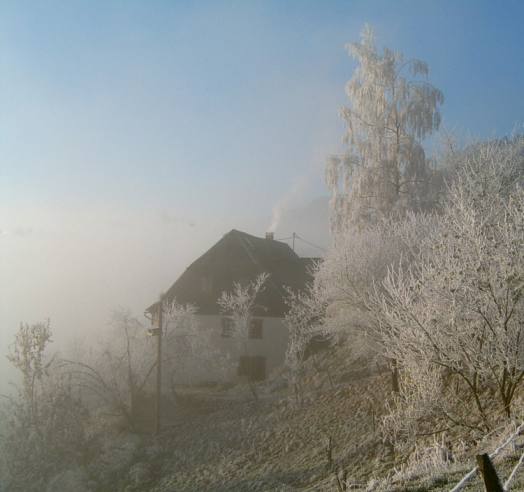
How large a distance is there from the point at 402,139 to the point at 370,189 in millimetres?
2965

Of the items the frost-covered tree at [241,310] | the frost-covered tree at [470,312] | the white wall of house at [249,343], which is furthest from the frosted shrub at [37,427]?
the frost-covered tree at [470,312]

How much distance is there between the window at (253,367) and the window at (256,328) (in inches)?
49.6

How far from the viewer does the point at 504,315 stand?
11.2m

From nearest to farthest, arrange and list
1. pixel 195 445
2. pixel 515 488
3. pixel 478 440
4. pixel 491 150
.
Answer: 1. pixel 515 488
2. pixel 478 440
3. pixel 195 445
4. pixel 491 150

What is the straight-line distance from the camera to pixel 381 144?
28984 mm

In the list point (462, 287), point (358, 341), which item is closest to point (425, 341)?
point (462, 287)

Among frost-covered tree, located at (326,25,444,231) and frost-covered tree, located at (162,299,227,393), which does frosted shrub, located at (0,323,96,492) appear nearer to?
frost-covered tree, located at (162,299,227,393)

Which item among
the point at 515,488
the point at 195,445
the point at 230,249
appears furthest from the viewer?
the point at 230,249

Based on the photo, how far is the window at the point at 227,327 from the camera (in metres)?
33.5

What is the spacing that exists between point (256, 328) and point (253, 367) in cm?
225

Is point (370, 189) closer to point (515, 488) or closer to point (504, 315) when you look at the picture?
point (504, 315)

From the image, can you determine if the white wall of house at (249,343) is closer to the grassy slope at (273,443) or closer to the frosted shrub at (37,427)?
the grassy slope at (273,443)

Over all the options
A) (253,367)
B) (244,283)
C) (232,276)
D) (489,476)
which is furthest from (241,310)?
(489,476)

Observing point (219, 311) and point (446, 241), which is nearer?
point (446, 241)
